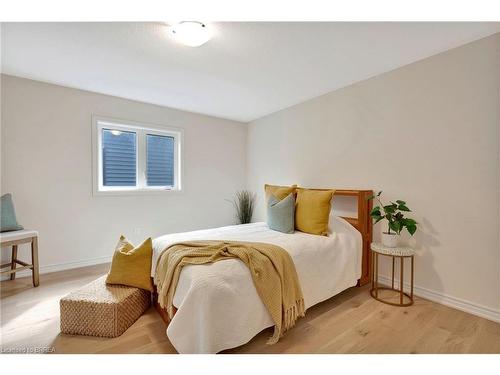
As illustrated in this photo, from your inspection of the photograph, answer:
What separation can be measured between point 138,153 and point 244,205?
75.9 inches

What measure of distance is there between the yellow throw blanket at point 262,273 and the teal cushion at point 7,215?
5.95 feet

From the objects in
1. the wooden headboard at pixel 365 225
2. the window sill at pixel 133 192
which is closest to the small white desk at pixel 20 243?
the window sill at pixel 133 192

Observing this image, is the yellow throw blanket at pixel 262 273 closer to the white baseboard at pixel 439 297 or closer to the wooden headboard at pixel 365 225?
the wooden headboard at pixel 365 225

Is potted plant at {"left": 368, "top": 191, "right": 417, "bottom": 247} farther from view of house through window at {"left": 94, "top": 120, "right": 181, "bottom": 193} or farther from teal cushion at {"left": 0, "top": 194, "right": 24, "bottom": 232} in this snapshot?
teal cushion at {"left": 0, "top": 194, "right": 24, "bottom": 232}

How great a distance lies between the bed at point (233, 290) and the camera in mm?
1362

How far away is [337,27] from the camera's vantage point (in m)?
1.75

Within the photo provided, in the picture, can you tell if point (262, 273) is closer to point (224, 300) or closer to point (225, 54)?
point (224, 300)

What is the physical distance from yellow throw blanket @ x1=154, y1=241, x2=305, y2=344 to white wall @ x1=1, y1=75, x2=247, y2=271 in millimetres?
1836

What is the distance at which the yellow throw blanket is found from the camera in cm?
158

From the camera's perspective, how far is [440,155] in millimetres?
2145

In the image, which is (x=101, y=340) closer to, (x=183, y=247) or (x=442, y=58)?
(x=183, y=247)

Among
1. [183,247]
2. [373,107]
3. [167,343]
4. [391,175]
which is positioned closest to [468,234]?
[391,175]

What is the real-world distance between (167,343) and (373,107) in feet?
9.58

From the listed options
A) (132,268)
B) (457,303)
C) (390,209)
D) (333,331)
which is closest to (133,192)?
(132,268)
